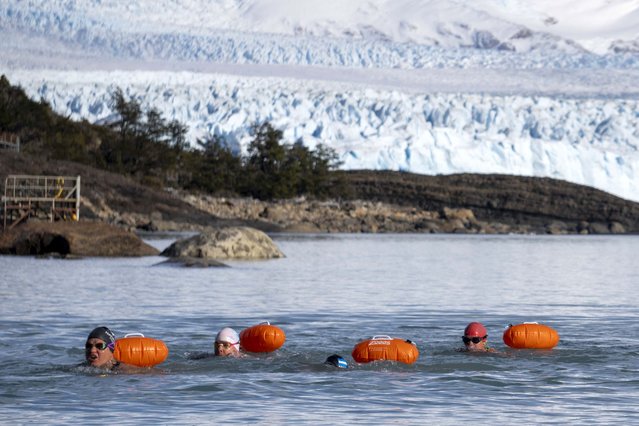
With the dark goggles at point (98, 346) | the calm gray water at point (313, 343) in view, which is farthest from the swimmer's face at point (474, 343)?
the dark goggles at point (98, 346)

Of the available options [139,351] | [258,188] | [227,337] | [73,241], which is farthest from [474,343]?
[258,188]

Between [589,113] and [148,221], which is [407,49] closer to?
[589,113]

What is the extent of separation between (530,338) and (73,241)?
22.4 meters

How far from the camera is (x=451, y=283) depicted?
3033cm

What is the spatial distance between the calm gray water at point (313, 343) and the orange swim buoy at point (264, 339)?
34cm

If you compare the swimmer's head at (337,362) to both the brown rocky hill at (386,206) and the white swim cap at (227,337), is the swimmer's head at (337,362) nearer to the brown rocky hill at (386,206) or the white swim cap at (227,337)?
the white swim cap at (227,337)

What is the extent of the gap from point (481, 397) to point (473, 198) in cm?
9163

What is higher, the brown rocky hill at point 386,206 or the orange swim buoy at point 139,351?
the brown rocky hill at point 386,206

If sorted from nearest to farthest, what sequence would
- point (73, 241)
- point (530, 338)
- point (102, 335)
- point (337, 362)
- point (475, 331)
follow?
point (102, 335) < point (337, 362) < point (475, 331) < point (530, 338) < point (73, 241)

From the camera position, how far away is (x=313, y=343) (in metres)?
16.2

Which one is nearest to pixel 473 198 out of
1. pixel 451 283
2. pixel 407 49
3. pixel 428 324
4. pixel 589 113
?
pixel 589 113

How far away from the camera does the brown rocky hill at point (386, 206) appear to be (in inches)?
2537

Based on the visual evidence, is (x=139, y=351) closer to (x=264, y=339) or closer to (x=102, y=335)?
(x=102, y=335)

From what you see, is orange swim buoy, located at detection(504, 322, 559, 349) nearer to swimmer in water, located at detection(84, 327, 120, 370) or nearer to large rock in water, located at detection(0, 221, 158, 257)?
swimmer in water, located at detection(84, 327, 120, 370)
